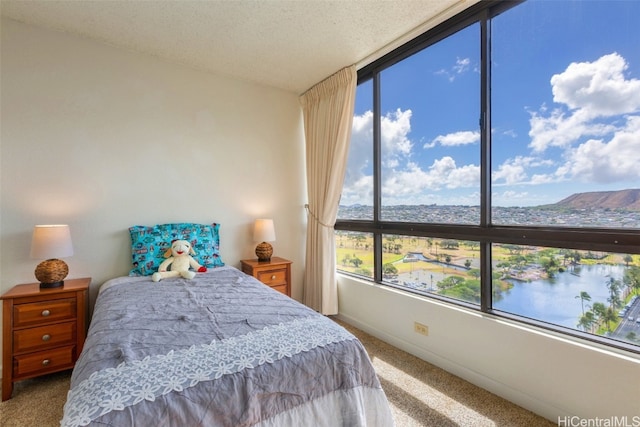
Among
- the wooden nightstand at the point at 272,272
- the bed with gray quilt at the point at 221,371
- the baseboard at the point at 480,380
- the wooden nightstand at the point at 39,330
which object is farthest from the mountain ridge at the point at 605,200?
the wooden nightstand at the point at 39,330

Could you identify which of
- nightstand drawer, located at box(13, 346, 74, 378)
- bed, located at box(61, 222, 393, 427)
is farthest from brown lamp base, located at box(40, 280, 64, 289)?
bed, located at box(61, 222, 393, 427)

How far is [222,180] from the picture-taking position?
10.1 ft

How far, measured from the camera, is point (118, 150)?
2572mm

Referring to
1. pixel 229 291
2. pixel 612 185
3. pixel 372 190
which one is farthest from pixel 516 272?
pixel 229 291

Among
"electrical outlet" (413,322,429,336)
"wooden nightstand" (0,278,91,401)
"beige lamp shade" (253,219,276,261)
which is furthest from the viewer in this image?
"beige lamp shade" (253,219,276,261)

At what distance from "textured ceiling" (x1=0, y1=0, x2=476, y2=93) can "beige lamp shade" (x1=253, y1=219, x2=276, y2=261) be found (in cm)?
163

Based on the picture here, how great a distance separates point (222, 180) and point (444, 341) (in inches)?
102

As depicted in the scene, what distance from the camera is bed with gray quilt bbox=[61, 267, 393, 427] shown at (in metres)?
0.93

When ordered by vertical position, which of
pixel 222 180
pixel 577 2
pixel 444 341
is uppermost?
A: pixel 577 2

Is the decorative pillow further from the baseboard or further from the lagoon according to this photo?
the lagoon

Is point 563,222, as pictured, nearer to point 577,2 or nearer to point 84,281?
point 577,2

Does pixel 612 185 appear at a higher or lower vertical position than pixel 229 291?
higher

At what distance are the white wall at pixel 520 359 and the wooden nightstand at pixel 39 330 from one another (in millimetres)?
2498

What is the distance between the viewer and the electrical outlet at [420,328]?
7.69ft
